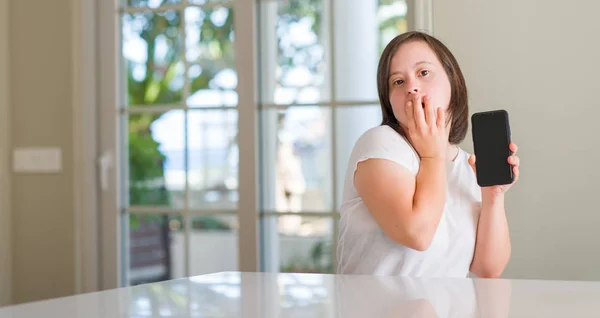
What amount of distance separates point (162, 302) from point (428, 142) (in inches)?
34.4

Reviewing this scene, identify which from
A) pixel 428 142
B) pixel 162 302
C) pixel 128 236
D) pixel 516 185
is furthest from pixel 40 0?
pixel 162 302

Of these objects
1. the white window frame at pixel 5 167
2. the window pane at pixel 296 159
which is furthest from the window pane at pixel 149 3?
the window pane at pixel 296 159

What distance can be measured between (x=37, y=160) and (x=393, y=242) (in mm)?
2321

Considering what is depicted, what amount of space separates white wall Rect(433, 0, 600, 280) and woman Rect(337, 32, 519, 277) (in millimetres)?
→ 879

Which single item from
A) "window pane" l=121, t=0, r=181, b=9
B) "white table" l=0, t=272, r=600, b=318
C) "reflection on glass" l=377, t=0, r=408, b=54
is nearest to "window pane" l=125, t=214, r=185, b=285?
"window pane" l=121, t=0, r=181, b=9

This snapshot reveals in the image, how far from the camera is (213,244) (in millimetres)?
3223

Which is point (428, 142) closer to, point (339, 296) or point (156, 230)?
point (339, 296)

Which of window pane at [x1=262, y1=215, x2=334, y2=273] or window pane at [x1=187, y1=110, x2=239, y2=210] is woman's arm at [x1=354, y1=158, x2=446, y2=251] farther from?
window pane at [x1=187, y1=110, x2=239, y2=210]

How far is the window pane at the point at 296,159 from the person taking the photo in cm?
299

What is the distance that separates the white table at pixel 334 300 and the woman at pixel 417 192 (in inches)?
19.7

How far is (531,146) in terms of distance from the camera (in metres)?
2.47

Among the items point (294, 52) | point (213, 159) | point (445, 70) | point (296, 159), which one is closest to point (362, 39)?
point (294, 52)

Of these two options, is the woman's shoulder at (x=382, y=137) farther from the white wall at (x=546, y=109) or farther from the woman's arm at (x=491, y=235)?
the white wall at (x=546, y=109)

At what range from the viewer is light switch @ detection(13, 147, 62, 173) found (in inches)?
132
